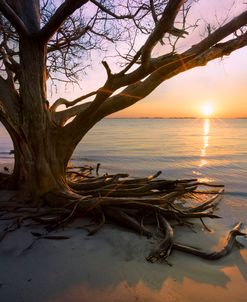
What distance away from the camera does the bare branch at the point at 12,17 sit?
4551 mm

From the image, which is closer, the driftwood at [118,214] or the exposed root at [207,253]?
the exposed root at [207,253]

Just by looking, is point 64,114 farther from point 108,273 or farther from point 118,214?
point 108,273

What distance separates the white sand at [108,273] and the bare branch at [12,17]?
11.0 feet

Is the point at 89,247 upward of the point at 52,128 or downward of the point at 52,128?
downward

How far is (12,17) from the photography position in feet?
15.7

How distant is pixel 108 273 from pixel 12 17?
4.08 metres

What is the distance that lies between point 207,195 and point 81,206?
4.18 m


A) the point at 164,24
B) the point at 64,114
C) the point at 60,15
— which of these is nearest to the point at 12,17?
the point at 60,15

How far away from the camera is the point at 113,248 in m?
4.14

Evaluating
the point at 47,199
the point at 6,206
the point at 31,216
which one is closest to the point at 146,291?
the point at 31,216

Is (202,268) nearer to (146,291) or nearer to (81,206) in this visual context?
(146,291)

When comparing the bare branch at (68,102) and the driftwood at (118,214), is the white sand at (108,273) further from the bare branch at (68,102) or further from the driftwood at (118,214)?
the bare branch at (68,102)

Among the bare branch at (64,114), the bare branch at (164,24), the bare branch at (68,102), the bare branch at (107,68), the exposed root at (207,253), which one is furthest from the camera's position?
the bare branch at (68,102)

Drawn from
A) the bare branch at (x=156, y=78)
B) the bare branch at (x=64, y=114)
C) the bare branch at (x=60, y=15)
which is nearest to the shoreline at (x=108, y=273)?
the bare branch at (x=156, y=78)
